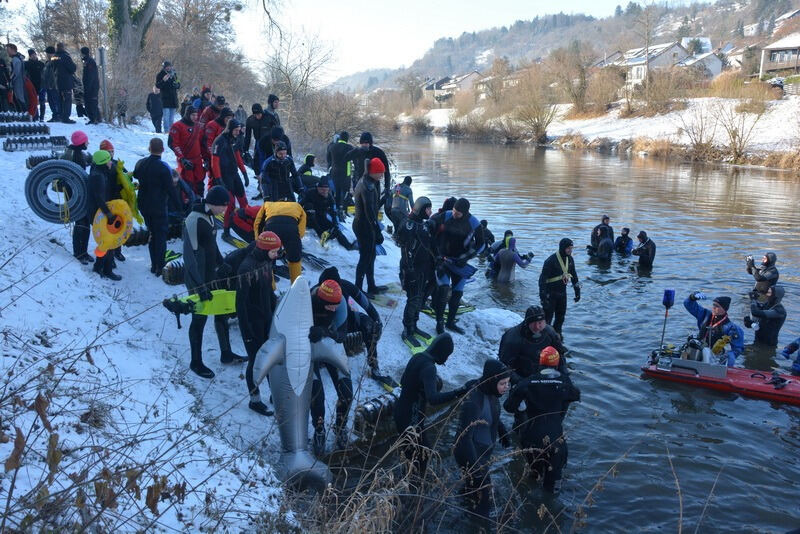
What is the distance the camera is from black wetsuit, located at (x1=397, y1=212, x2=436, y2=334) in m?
8.41

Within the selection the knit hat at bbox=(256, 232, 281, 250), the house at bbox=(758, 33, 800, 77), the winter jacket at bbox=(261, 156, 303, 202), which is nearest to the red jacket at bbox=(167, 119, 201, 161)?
the winter jacket at bbox=(261, 156, 303, 202)

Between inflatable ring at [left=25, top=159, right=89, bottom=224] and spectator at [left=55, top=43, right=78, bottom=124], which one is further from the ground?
spectator at [left=55, top=43, right=78, bottom=124]

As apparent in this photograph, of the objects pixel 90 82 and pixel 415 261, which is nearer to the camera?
pixel 415 261

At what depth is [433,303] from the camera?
9.13 m

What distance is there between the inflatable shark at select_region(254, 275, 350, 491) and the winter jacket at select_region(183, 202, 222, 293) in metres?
1.24

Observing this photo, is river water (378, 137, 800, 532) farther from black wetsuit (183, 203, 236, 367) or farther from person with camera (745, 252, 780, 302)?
black wetsuit (183, 203, 236, 367)

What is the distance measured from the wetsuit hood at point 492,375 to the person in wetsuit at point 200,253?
2.96 m

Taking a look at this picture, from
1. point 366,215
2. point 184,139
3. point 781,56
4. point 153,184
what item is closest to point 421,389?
point 366,215

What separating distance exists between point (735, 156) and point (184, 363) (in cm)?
4070

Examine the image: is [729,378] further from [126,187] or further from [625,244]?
[126,187]

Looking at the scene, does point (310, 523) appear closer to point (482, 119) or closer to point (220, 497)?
point (220, 497)

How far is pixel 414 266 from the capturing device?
27.9 feet

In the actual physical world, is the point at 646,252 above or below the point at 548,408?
above

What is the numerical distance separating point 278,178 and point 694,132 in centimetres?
3955
